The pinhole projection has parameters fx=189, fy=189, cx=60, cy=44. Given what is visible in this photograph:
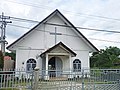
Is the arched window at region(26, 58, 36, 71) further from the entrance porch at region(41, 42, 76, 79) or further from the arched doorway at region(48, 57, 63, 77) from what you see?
the arched doorway at region(48, 57, 63, 77)

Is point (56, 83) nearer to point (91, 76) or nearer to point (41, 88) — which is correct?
point (41, 88)

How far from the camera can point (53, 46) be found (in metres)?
18.2

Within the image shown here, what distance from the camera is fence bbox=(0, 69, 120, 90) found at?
8.75 metres

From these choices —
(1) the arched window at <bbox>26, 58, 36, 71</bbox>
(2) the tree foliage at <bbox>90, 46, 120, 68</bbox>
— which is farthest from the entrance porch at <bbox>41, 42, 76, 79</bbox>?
(2) the tree foliage at <bbox>90, 46, 120, 68</bbox>

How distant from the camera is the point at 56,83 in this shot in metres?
9.62

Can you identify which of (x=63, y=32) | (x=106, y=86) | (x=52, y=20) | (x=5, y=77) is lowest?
(x=106, y=86)

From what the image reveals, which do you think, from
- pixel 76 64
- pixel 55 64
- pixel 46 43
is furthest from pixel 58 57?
pixel 76 64

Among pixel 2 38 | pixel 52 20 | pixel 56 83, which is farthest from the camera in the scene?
pixel 2 38

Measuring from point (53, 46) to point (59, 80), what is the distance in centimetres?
901

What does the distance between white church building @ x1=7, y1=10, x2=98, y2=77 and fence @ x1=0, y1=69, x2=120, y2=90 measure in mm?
8298

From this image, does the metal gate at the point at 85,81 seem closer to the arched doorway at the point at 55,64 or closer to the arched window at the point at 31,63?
the arched window at the point at 31,63

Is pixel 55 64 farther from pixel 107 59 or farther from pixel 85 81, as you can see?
pixel 107 59

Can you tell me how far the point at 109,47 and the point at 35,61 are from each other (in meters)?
20.7

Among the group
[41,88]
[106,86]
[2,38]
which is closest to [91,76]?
[106,86]
